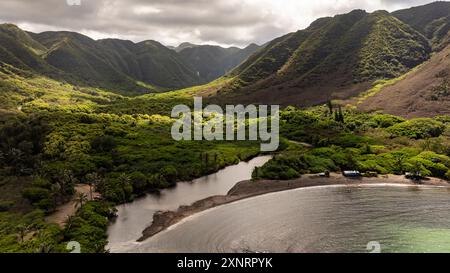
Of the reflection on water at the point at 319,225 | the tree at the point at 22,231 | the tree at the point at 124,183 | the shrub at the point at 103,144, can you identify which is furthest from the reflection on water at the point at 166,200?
the shrub at the point at 103,144

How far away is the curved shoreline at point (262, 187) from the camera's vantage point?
322 ft

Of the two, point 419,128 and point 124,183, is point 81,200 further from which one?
point 419,128

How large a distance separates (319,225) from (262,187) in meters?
35.0

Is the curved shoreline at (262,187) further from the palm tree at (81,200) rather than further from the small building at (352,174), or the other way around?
the palm tree at (81,200)

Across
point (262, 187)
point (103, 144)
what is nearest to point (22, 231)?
point (262, 187)

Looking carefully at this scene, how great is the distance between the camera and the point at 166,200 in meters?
112

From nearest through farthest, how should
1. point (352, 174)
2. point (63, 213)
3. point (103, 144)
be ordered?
point (63, 213) → point (352, 174) → point (103, 144)

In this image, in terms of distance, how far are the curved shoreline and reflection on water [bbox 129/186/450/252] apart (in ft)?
12.2

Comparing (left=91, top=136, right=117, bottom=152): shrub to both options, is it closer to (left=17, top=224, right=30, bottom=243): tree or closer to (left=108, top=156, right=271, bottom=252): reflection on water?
(left=108, top=156, right=271, bottom=252): reflection on water

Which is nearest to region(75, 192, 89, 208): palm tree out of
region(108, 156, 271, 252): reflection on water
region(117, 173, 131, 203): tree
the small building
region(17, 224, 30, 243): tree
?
region(108, 156, 271, 252): reflection on water

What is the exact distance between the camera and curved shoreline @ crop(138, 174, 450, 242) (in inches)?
3861

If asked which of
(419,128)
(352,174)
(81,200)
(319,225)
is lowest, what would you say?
(319,225)
